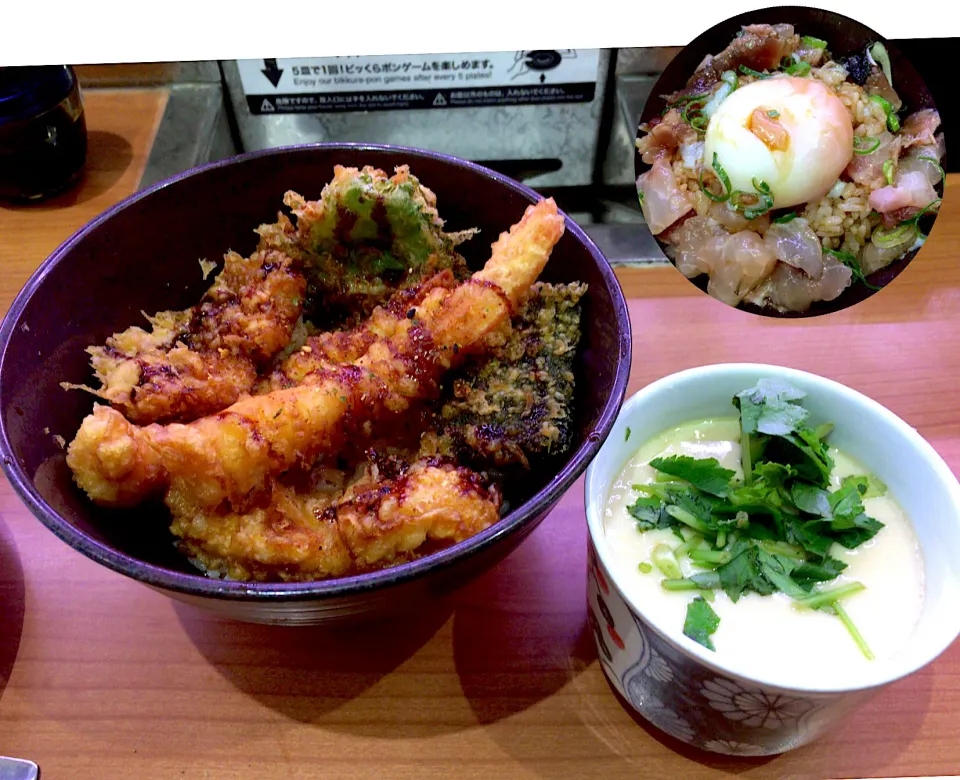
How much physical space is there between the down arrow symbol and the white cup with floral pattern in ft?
3.30

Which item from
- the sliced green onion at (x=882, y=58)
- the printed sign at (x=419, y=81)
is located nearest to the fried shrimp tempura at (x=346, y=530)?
the sliced green onion at (x=882, y=58)

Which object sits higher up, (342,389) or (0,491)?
(342,389)

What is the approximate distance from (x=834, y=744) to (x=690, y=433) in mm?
382

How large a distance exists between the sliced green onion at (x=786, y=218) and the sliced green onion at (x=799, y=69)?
18 cm

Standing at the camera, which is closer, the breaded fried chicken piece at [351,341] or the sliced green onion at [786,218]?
the breaded fried chicken piece at [351,341]

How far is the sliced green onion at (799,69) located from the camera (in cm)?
97

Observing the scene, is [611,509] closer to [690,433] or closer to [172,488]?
[690,433]

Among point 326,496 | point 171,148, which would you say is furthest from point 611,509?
point 171,148

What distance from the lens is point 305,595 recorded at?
2.13 feet

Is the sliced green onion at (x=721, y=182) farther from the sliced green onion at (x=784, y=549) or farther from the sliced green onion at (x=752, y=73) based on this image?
the sliced green onion at (x=784, y=549)

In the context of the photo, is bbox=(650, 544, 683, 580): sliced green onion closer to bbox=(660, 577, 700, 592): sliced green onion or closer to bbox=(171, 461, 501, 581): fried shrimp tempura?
bbox=(660, 577, 700, 592): sliced green onion

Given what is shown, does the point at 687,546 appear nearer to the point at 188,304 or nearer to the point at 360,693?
the point at 360,693

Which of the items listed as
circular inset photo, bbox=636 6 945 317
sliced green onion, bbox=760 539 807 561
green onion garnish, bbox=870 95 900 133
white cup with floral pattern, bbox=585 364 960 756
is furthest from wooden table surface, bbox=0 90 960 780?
green onion garnish, bbox=870 95 900 133

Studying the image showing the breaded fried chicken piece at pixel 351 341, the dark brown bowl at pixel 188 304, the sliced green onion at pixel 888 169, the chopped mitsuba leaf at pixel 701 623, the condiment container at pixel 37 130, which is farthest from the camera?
the condiment container at pixel 37 130
